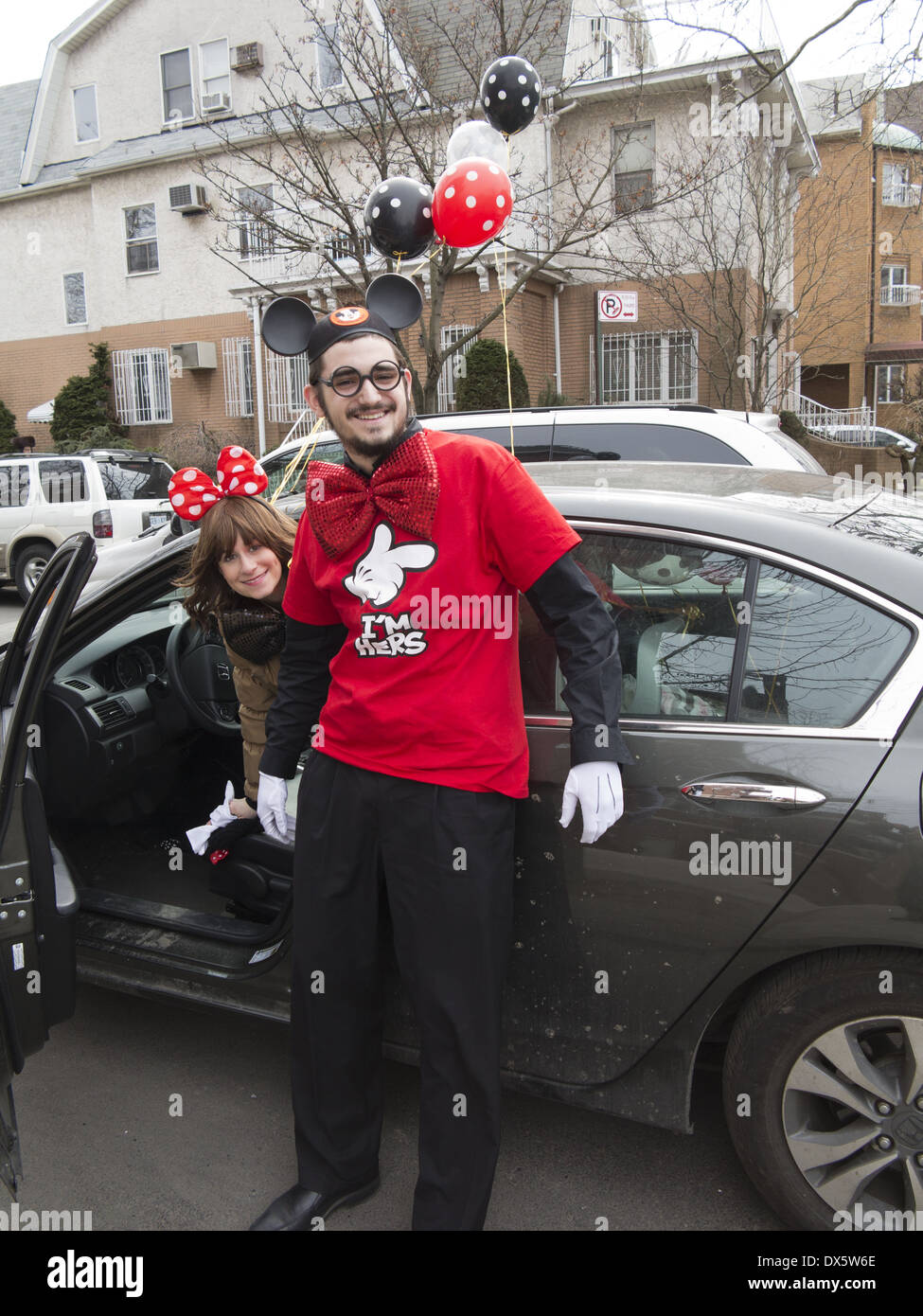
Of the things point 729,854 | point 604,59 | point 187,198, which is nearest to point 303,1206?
point 729,854

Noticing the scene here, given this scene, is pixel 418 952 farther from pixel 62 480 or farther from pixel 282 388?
pixel 282 388

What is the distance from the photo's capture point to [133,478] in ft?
39.1

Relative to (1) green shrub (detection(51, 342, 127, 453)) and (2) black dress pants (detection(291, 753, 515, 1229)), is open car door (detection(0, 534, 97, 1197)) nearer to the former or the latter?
(2) black dress pants (detection(291, 753, 515, 1229))

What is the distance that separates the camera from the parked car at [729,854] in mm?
2023

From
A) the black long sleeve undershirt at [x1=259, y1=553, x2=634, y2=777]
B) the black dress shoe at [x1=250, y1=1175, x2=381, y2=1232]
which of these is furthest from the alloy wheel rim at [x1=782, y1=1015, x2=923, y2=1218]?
the black dress shoe at [x1=250, y1=1175, x2=381, y2=1232]

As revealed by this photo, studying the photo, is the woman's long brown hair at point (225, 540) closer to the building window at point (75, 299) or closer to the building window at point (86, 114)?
the building window at point (75, 299)

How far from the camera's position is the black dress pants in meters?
2.16

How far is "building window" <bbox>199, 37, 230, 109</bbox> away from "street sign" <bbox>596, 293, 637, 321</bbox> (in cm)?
1423

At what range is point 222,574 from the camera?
2.95 metres

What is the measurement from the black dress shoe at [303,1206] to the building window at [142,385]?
66.1 ft

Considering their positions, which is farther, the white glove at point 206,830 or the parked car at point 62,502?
the parked car at point 62,502

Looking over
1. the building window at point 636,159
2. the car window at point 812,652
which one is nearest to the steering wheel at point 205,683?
the car window at point 812,652
